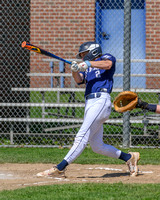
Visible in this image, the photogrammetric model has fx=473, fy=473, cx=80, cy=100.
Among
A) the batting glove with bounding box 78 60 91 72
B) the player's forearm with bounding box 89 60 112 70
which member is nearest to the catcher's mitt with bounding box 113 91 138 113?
the player's forearm with bounding box 89 60 112 70

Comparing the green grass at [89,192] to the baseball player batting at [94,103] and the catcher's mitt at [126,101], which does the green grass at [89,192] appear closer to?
the baseball player batting at [94,103]

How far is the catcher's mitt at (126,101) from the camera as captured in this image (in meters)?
5.36

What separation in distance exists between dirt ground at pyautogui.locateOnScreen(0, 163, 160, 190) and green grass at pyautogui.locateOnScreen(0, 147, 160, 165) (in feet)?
0.89

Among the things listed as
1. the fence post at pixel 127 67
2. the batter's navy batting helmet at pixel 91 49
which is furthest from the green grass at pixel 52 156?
the batter's navy batting helmet at pixel 91 49

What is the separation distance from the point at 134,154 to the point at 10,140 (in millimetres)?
3538

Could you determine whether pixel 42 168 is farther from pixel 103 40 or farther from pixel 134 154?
pixel 103 40

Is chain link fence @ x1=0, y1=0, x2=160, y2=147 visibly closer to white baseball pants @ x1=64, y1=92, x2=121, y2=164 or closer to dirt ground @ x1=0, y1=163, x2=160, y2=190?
dirt ground @ x1=0, y1=163, x2=160, y2=190

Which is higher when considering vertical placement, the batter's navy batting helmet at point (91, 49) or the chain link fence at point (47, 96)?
the batter's navy batting helmet at point (91, 49)

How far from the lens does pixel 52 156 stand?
7691mm

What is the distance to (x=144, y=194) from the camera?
470 cm

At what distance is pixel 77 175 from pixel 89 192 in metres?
1.25

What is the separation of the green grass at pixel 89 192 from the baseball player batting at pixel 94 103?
56 cm

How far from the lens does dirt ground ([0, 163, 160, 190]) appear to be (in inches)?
218

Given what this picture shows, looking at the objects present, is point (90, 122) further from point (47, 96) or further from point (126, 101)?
point (47, 96)
